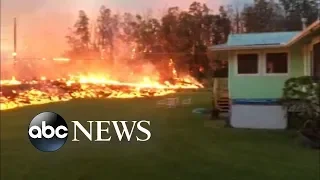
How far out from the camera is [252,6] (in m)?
1.63

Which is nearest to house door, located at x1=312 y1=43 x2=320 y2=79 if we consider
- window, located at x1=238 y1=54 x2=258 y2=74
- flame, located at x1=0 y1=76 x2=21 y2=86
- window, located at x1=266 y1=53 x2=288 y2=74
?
window, located at x1=266 y1=53 x2=288 y2=74

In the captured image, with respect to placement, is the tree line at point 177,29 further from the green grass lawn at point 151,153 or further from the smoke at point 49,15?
the green grass lawn at point 151,153

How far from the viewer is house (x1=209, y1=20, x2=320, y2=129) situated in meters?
2.98

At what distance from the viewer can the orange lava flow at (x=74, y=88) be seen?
1719 millimetres

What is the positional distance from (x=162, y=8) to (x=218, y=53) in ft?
1.13

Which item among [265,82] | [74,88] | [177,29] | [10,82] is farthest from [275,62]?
[10,82]

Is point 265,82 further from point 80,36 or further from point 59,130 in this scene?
point 59,130

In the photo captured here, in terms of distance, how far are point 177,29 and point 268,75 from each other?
76.3 inches

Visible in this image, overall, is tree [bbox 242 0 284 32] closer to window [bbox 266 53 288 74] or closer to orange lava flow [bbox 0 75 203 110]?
orange lava flow [bbox 0 75 203 110]

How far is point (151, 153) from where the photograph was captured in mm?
1954

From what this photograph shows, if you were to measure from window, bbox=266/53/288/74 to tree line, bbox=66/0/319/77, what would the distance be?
5.37 ft

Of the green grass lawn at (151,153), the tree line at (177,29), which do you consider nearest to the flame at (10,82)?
the green grass lawn at (151,153)

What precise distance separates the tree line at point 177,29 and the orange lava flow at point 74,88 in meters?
0.08

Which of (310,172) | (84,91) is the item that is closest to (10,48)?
(84,91)
